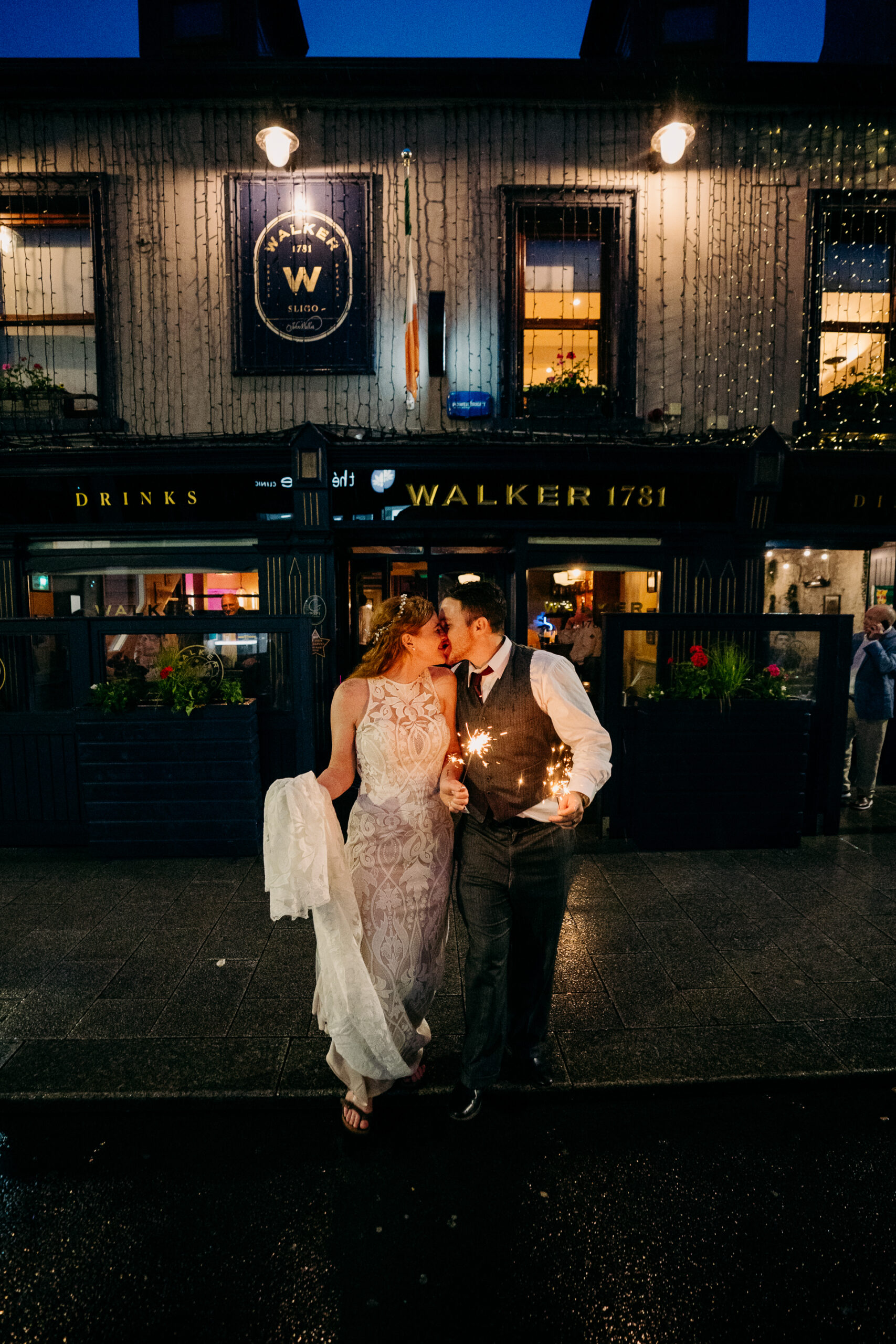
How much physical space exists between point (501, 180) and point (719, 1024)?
8.96m

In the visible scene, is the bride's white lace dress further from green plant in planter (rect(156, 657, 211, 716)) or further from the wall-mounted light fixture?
the wall-mounted light fixture

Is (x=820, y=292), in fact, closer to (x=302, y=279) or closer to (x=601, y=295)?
(x=601, y=295)

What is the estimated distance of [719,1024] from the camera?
11.6 ft

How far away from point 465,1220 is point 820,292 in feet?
32.9

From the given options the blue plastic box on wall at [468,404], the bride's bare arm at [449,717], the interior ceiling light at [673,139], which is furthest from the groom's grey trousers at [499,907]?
the interior ceiling light at [673,139]

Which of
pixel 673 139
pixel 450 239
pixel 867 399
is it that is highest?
pixel 673 139

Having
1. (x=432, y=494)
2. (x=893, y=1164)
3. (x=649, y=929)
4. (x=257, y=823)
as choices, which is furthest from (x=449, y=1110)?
(x=432, y=494)

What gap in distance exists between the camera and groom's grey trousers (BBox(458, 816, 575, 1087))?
9.50 feet

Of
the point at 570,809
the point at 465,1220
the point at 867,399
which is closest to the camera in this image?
the point at 465,1220

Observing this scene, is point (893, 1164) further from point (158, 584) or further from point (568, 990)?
point (158, 584)

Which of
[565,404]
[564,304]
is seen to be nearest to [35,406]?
[565,404]

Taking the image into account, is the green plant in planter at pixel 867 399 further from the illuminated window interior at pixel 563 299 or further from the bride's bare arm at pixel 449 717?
the bride's bare arm at pixel 449 717

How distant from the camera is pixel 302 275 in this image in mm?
8188

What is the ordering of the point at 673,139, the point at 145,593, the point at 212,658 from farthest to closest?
the point at 145,593 < the point at 673,139 < the point at 212,658
